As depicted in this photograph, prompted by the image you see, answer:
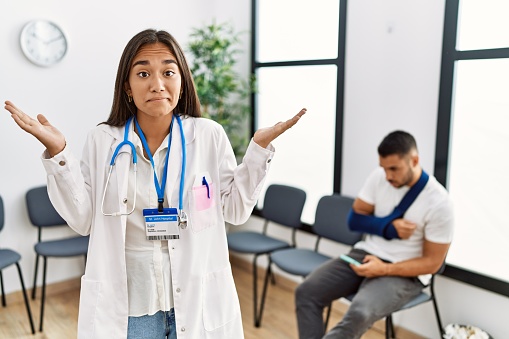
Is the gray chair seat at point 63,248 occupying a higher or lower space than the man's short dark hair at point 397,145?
lower

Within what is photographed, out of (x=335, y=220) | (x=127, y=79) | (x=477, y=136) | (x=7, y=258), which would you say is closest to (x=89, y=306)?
(x=127, y=79)

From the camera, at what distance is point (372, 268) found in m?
2.45

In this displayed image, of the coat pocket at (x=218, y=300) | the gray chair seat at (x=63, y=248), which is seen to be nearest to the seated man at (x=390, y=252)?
the coat pocket at (x=218, y=300)

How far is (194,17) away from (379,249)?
108 inches

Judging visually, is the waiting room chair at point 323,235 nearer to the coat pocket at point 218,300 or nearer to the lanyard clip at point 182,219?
the coat pocket at point 218,300

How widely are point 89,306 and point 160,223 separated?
35 centimetres

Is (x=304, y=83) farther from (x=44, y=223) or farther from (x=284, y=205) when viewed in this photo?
(x=44, y=223)

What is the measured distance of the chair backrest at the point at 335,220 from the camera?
3072mm

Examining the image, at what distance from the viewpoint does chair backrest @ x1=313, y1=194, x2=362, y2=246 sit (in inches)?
121

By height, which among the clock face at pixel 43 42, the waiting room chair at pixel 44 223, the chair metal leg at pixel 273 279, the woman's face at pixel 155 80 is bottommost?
the chair metal leg at pixel 273 279

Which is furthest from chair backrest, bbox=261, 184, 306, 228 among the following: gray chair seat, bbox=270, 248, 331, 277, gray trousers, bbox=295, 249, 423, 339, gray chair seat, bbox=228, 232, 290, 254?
gray trousers, bbox=295, 249, 423, 339

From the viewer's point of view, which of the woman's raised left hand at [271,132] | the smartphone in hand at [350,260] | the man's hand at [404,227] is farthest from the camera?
the smartphone in hand at [350,260]

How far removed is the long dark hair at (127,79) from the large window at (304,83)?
198 centimetres

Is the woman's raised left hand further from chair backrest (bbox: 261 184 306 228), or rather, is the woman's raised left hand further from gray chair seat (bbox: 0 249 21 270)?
gray chair seat (bbox: 0 249 21 270)
